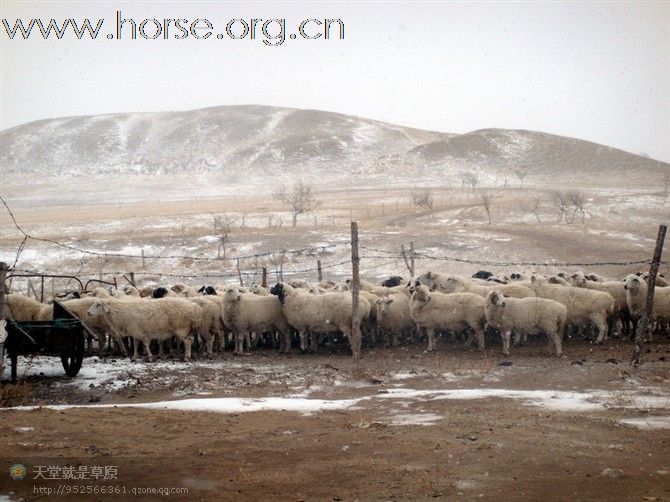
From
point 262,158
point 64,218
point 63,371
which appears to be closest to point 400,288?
point 63,371

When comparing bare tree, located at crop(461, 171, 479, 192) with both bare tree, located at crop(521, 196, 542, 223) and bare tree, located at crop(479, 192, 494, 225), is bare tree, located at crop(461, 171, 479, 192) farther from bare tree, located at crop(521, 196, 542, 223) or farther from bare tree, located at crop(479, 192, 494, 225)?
bare tree, located at crop(479, 192, 494, 225)

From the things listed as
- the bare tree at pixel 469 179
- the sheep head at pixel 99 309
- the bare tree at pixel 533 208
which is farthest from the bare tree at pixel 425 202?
the sheep head at pixel 99 309

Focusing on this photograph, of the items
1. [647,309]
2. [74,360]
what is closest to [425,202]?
[647,309]

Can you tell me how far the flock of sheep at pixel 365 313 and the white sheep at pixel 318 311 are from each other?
0.08 feet

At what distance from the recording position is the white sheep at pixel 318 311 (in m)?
16.6

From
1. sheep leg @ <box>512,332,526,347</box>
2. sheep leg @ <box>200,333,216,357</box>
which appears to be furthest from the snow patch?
sheep leg @ <box>200,333,216,357</box>

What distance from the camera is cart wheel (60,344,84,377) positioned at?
13.2 meters

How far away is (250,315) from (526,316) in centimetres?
667

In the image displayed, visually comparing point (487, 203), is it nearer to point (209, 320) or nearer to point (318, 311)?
point (318, 311)

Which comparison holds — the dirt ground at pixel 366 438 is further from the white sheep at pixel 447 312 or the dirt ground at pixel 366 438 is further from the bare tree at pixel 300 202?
the bare tree at pixel 300 202

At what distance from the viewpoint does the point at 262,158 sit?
12219cm

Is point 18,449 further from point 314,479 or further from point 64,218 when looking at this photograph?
point 64,218

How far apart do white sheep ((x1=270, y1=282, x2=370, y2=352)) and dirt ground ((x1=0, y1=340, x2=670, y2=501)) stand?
2.87 metres

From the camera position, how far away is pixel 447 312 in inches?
655
